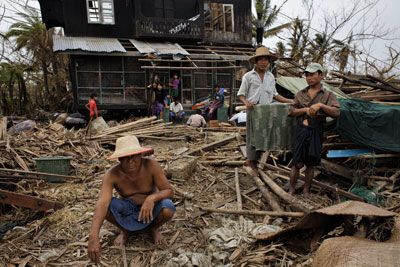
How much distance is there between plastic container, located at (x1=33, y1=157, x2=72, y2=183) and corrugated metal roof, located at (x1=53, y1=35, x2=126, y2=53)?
755cm

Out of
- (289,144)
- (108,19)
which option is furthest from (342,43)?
(289,144)

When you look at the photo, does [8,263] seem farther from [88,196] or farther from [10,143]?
[10,143]

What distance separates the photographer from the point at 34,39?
55.1ft

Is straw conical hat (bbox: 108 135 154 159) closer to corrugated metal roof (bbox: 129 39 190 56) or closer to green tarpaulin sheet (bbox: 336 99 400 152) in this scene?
green tarpaulin sheet (bbox: 336 99 400 152)

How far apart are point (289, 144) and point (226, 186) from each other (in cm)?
129

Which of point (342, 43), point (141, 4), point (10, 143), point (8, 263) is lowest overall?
point (8, 263)

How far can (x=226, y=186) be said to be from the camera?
5273 mm

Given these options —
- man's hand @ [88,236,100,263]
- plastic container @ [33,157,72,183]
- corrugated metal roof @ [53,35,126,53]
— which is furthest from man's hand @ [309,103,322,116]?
corrugated metal roof @ [53,35,126,53]

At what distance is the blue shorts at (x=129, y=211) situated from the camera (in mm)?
3332

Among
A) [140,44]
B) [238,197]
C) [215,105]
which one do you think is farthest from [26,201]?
[140,44]

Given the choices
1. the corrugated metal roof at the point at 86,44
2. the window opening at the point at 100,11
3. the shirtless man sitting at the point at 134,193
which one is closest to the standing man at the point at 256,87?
the shirtless man sitting at the point at 134,193

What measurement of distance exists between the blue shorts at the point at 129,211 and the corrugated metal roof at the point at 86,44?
10.7 meters

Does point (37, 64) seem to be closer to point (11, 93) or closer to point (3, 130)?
point (11, 93)

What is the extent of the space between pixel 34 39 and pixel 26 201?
49.6 ft
